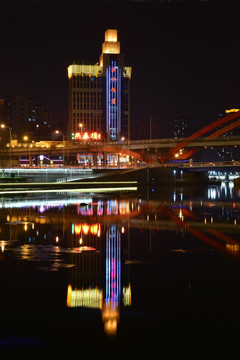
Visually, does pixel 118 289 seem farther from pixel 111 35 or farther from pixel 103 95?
pixel 111 35

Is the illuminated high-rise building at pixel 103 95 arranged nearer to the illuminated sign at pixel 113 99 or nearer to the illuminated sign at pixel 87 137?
the illuminated sign at pixel 113 99

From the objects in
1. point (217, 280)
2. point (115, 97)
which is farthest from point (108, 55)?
point (217, 280)

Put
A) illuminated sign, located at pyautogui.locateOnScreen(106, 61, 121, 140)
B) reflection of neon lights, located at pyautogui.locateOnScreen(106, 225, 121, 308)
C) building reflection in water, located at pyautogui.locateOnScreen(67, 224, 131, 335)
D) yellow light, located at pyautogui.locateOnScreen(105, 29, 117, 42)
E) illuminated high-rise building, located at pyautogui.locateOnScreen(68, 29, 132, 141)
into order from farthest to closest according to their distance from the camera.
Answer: yellow light, located at pyautogui.locateOnScreen(105, 29, 117, 42), illuminated high-rise building, located at pyautogui.locateOnScreen(68, 29, 132, 141), illuminated sign, located at pyautogui.locateOnScreen(106, 61, 121, 140), reflection of neon lights, located at pyautogui.locateOnScreen(106, 225, 121, 308), building reflection in water, located at pyautogui.locateOnScreen(67, 224, 131, 335)

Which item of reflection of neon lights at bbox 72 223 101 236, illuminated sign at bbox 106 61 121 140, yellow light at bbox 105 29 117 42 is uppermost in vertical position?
yellow light at bbox 105 29 117 42

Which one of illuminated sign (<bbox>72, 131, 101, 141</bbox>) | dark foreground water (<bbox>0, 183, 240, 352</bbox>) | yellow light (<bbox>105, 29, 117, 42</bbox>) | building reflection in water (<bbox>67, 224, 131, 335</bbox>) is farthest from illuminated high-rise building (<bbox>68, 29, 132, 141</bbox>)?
building reflection in water (<bbox>67, 224, 131, 335</bbox>)

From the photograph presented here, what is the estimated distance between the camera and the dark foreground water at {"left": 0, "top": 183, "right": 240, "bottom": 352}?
7.80 meters

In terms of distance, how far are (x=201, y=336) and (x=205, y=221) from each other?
52.5 ft

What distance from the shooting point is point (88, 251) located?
48.9 feet

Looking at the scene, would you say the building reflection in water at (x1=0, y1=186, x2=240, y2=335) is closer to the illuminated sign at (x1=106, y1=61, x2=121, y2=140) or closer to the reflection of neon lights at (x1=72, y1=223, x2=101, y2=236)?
the reflection of neon lights at (x1=72, y1=223, x2=101, y2=236)

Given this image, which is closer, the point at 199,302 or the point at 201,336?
the point at 201,336

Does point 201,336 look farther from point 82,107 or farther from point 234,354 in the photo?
point 82,107

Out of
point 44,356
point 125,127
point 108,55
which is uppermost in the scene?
point 108,55

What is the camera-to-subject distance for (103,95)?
185 meters

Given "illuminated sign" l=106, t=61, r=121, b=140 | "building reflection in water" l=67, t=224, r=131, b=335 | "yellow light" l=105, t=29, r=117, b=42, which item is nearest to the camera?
"building reflection in water" l=67, t=224, r=131, b=335
